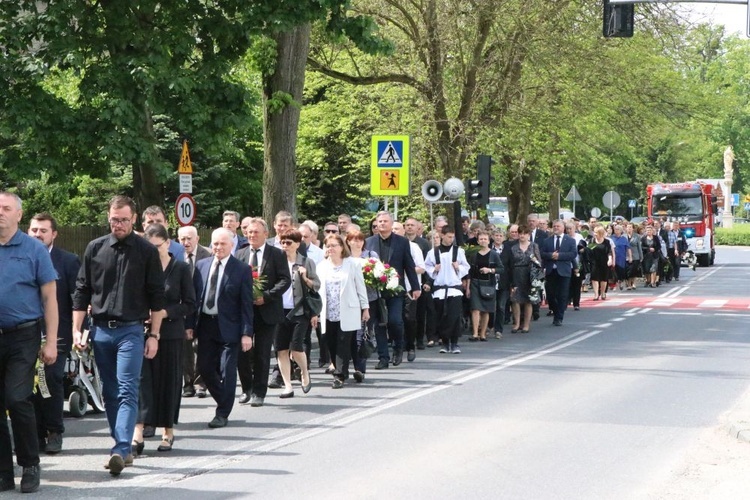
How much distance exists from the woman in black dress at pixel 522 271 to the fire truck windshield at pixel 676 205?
99.7 feet

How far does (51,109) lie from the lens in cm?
1994

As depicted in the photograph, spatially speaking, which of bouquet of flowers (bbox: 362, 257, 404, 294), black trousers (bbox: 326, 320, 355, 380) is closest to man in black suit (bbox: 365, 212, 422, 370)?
bouquet of flowers (bbox: 362, 257, 404, 294)

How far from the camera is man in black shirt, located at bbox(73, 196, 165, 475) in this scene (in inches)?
357

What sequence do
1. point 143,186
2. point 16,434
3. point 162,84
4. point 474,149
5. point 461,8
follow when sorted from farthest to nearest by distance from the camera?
point 474,149 → point 461,8 → point 143,186 → point 162,84 → point 16,434

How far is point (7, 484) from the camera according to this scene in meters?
8.34

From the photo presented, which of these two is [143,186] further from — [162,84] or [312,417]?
[312,417]

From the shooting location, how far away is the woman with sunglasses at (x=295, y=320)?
13.4 metres

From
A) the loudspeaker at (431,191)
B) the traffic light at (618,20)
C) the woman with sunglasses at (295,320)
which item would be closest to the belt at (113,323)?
the woman with sunglasses at (295,320)

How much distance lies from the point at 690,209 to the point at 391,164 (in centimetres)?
3191

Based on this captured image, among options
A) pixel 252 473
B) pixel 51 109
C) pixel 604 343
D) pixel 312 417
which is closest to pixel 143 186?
pixel 51 109

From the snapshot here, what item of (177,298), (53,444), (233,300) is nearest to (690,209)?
(233,300)

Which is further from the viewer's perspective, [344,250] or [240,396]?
[344,250]

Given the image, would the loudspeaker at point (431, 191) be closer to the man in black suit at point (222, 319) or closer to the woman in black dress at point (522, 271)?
the woman in black dress at point (522, 271)

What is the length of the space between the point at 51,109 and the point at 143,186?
2.37 meters
